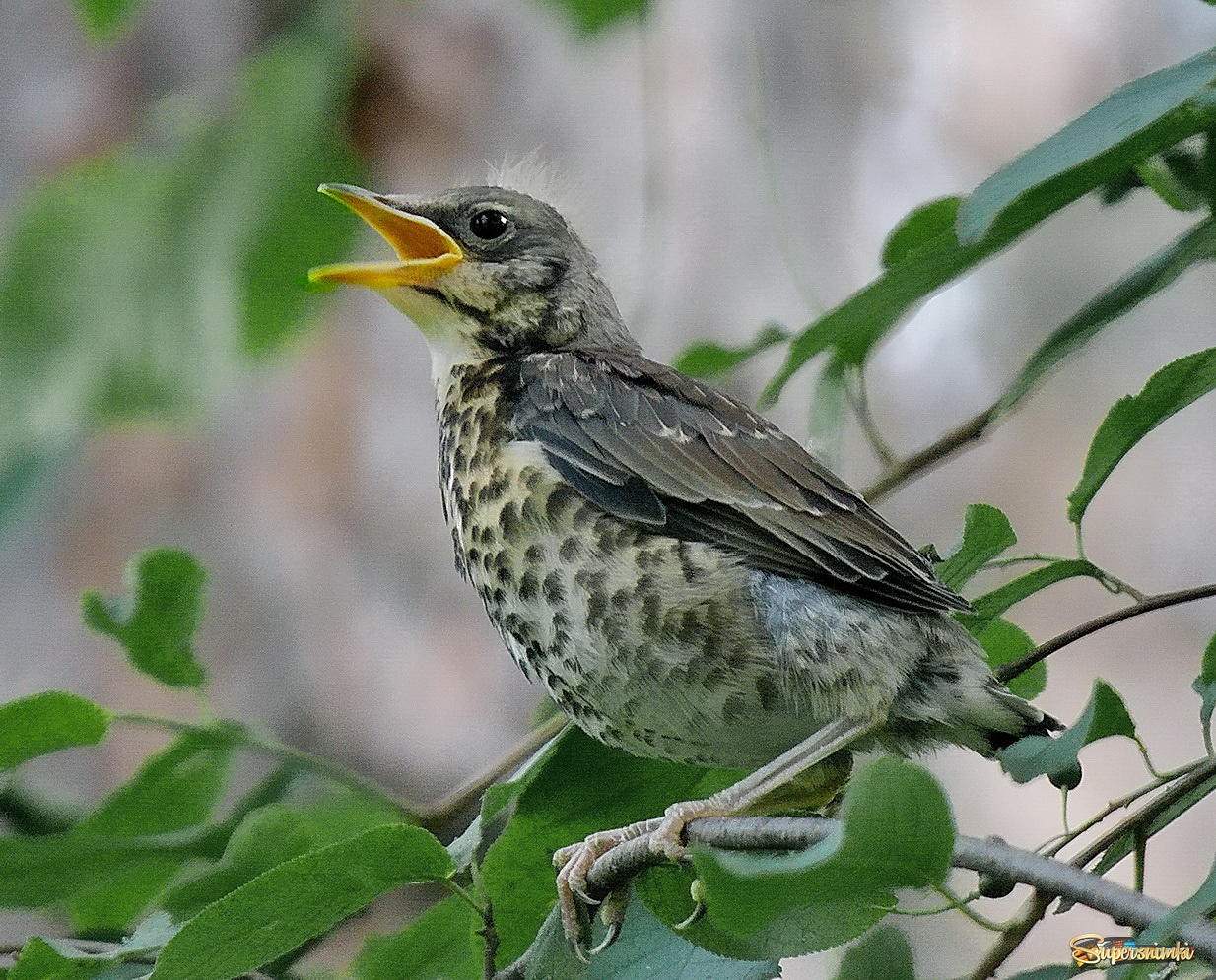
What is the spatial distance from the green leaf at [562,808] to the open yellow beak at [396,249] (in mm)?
658

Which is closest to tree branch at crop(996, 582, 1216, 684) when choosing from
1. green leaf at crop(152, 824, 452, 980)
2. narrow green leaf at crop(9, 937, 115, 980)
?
green leaf at crop(152, 824, 452, 980)

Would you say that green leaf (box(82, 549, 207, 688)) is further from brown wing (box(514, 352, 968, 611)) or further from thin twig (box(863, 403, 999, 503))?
thin twig (box(863, 403, 999, 503))

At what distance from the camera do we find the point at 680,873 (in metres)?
1.61

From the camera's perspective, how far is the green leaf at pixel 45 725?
1.68 metres

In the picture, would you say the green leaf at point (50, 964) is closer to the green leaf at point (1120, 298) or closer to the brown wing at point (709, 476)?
the brown wing at point (709, 476)

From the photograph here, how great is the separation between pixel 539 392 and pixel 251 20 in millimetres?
3007

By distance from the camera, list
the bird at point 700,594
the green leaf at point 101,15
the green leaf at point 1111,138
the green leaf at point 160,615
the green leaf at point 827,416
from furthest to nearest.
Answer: the green leaf at point 101,15 → the green leaf at point 827,416 → the green leaf at point 160,615 → the bird at point 700,594 → the green leaf at point 1111,138

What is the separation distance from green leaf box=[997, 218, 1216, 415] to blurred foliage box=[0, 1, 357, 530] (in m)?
1.83

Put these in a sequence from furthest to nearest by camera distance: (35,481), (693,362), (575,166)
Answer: (575,166)
(35,481)
(693,362)

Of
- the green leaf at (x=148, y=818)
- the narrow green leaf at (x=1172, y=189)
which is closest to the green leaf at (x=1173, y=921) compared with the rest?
the narrow green leaf at (x=1172, y=189)

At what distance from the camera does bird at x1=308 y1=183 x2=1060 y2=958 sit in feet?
5.86

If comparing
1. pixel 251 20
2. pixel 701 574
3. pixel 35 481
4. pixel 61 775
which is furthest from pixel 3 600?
pixel 701 574

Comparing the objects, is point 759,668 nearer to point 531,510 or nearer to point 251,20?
point 531,510

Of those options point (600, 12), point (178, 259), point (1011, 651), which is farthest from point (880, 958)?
point (178, 259)
